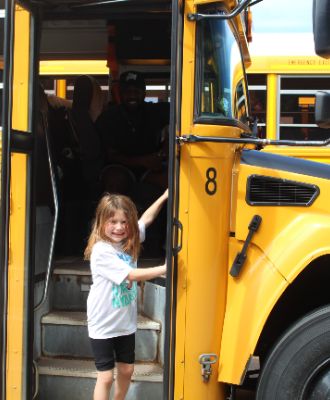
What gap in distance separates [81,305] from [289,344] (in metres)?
1.44

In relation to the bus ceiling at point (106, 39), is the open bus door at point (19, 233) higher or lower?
lower

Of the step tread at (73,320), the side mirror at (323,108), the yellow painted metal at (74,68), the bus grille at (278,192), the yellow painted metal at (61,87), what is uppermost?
the yellow painted metal at (74,68)

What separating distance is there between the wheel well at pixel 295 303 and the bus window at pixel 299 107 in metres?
4.52

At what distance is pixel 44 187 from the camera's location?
3945 mm

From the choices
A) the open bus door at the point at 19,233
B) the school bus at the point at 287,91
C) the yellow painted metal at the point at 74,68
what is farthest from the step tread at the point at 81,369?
the school bus at the point at 287,91

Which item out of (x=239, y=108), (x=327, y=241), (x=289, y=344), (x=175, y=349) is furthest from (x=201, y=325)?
(x=239, y=108)

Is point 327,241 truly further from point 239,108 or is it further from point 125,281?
point 239,108

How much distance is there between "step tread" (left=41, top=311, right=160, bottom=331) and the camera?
3.40 m

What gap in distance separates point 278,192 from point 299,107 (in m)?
4.72

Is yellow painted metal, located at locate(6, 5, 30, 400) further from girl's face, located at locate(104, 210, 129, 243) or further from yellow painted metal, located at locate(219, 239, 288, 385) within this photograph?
yellow painted metal, located at locate(219, 239, 288, 385)

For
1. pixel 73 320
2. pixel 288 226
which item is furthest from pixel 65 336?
pixel 288 226

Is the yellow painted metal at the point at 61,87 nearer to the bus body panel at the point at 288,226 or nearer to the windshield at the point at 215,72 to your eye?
the windshield at the point at 215,72

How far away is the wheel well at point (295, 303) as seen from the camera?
298 centimetres

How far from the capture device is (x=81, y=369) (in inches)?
132
